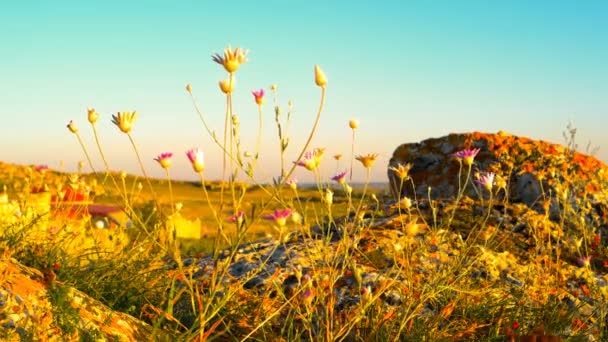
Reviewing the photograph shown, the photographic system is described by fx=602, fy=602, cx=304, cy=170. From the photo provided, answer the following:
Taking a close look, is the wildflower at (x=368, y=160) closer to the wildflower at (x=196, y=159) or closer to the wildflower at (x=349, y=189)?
the wildflower at (x=349, y=189)

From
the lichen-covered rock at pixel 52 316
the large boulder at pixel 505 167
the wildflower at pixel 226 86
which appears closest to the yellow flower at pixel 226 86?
the wildflower at pixel 226 86

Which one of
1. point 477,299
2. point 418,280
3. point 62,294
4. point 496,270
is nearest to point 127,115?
point 62,294

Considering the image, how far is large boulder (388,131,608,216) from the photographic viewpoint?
8.52m

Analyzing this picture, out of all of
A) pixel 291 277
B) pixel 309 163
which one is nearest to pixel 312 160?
pixel 309 163

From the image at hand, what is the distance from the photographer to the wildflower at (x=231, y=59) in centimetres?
258

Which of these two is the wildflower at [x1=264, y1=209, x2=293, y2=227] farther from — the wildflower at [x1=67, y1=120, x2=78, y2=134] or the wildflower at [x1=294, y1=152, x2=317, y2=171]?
the wildflower at [x1=67, y1=120, x2=78, y2=134]

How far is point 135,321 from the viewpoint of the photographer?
3.48 metres

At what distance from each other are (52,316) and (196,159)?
115 centimetres

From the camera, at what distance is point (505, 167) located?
29.6ft

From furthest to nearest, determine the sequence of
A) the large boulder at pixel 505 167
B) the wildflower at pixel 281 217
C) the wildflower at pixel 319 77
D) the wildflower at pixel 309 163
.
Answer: the large boulder at pixel 505 167 → the wildflower at pixel 309 163 → the wildflower at pixel 319 77 → the wildflower at pixel 281 217

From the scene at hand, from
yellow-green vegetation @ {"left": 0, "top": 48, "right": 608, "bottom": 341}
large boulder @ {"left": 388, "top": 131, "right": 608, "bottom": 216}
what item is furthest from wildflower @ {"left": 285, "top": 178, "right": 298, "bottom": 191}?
large boulder @ {"left": 388, "top": 131, "right": 608, "bottom": 216}

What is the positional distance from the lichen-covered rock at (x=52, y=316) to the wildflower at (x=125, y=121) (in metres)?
0.94

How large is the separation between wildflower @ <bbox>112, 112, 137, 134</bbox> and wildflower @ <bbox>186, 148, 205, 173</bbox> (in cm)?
31

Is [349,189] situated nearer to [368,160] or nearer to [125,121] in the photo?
[368,160]
